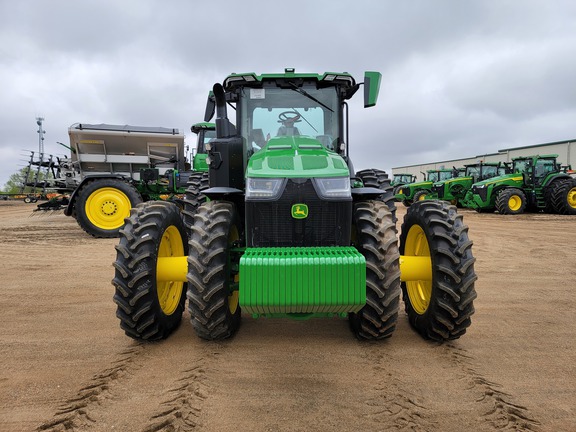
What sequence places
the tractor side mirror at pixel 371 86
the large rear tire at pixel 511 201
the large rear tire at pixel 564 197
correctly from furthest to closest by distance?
the large rear tire at pixel 511 201 → the large rear tire at pixel 564 197 → the tractor side mirror at pixel 371 86

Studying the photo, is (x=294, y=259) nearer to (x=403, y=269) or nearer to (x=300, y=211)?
(x=300, y=211)

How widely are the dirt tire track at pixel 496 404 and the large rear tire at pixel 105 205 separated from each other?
8.25 metres

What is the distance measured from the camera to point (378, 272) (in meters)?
2.92

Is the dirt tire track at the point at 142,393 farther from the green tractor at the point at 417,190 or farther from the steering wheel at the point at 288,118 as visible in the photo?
the green tractor at the point at 417,190

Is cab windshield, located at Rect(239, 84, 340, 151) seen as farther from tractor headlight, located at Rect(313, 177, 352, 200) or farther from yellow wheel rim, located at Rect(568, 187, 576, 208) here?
yellow wheel rim, located at Rect(568, 187, 576, 208)

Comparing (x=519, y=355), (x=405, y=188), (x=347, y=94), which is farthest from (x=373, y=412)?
(x=405, y=188)

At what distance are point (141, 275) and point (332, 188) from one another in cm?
169

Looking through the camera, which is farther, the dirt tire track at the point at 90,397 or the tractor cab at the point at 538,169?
the tractor cab at the point at 538,169

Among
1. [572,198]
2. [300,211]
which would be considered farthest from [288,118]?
[572,198]

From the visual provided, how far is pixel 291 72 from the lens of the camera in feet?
13.7

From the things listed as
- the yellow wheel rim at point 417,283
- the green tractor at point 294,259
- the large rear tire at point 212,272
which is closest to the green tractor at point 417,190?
the yellow wheel rim at point 417,283

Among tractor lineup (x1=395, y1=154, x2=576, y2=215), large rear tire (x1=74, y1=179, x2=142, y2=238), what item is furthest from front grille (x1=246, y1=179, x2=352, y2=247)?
tractor lineup (x1=395, y1=154, x2=576, y2=215)

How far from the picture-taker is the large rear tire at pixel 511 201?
16281 millimetres

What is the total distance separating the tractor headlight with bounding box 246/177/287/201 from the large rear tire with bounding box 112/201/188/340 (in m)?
0.85
